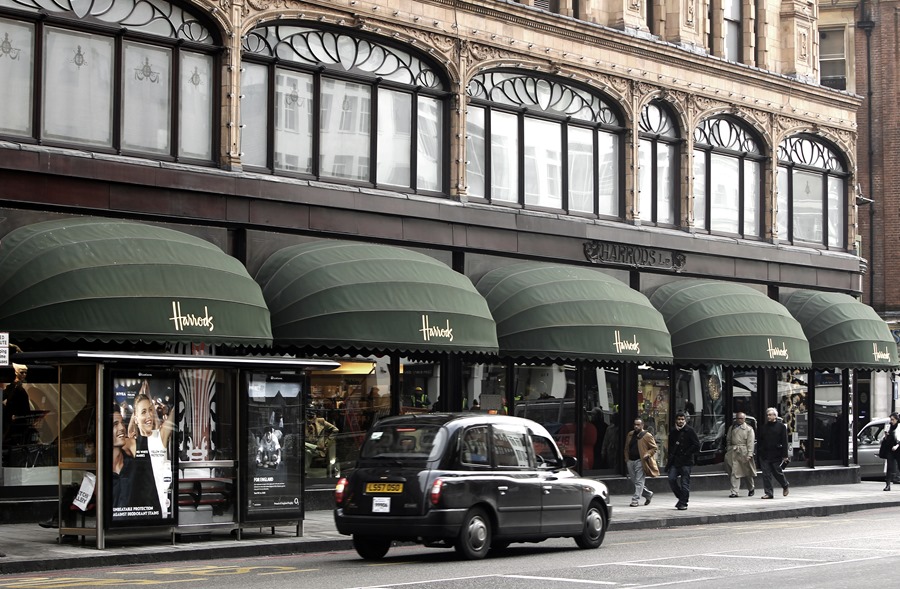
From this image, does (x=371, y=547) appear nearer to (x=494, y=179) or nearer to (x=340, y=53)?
(x=340, y=53)

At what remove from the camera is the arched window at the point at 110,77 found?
21.5 m

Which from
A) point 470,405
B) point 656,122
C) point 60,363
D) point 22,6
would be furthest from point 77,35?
point 656,122

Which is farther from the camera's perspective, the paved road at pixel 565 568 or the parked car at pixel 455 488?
the parked car at pixel 455 488

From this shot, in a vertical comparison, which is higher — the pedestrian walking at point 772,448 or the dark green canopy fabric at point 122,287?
the dark green canopy fabric at point 122,287

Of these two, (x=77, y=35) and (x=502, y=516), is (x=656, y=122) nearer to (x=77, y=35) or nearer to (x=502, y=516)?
(x=77, y=35)

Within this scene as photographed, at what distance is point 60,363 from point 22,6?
6574 mm

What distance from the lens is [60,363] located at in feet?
58.6

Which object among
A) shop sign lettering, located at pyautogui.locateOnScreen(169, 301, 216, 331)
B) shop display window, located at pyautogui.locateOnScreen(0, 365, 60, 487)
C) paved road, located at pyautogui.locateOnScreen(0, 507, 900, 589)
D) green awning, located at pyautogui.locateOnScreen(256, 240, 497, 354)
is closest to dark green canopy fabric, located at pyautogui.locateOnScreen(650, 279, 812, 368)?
green awning, located at pyautogui.locateOnScreen(256, 240, 497, 354)

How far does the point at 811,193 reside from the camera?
3709 cm

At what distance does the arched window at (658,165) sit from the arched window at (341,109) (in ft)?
20.4

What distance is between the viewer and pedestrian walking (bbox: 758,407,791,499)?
2984 cm

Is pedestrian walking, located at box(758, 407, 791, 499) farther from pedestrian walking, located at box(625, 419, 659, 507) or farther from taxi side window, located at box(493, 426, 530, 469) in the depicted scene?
taxi side window, located at box(493, 426, 530, 469)

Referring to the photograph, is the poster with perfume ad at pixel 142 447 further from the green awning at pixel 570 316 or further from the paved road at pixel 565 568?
the green awning at pixel 570 316

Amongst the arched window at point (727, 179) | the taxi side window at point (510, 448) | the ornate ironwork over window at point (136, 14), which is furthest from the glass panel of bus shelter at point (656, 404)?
the taxi side window at point (510, 448)
